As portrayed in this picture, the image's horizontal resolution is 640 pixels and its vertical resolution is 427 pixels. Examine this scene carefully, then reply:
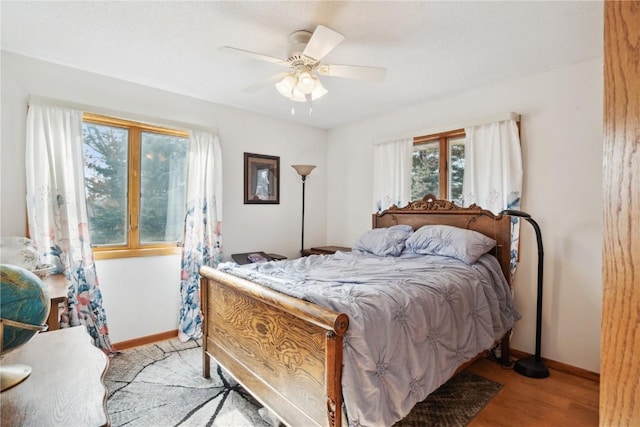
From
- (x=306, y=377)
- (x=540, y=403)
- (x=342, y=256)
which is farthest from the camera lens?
(x=342, y=256)

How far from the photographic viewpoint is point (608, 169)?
20.0 inches

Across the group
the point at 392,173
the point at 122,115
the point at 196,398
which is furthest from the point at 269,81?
the point at 196,398

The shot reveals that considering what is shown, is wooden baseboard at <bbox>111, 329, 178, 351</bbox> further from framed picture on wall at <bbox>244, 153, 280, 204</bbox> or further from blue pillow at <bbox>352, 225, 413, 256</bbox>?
blue pillow at <bbox>352, 225, 413, 256</bbox>

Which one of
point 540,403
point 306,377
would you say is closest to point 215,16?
point 306,377

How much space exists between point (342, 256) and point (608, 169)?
2.62 metres

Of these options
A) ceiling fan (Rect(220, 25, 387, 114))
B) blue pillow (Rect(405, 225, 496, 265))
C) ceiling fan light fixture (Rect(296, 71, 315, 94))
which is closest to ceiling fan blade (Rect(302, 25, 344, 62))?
ceiling fan (Rect(220, 25, 387, 114))

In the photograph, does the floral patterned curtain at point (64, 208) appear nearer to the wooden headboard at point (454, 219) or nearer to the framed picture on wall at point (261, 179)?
Answer: the framed picture on wall at point (261, 179)

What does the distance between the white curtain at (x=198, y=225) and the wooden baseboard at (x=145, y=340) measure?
12cm

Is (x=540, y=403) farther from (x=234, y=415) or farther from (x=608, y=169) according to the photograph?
(x=608, y=169)

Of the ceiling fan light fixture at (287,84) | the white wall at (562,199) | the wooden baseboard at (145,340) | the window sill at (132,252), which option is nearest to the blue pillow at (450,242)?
the white wall at (562,199)

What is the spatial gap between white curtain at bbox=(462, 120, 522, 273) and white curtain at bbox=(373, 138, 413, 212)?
62 centimetres

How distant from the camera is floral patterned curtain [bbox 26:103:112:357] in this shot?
2518 millimetres

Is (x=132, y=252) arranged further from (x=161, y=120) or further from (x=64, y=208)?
(x=161, y=120)

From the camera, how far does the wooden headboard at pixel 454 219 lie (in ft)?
9.02
